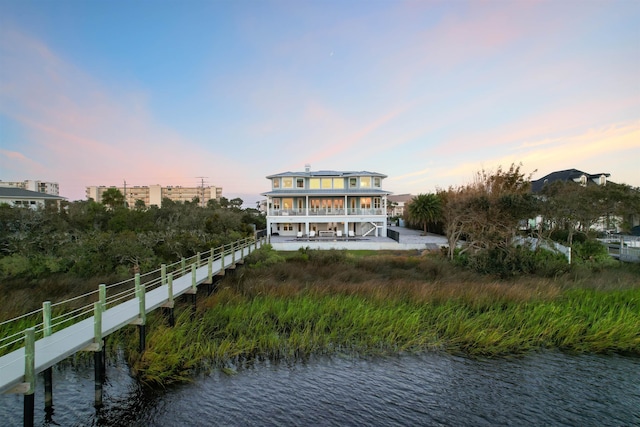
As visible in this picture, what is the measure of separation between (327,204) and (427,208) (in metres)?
10.5

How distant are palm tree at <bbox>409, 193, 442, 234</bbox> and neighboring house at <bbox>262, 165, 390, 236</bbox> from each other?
3.24 meters

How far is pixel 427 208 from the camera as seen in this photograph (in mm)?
34938

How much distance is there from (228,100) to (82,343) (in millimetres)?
22914

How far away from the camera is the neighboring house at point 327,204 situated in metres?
35.5

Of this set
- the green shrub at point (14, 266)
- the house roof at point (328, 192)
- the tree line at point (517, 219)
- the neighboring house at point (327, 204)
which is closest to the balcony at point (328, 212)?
the neighboring house at point (327, 204)

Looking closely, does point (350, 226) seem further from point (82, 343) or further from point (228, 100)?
point (82, 343)

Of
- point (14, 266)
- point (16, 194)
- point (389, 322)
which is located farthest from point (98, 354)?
point (16, 194)

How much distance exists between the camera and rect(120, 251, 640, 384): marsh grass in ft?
30.1

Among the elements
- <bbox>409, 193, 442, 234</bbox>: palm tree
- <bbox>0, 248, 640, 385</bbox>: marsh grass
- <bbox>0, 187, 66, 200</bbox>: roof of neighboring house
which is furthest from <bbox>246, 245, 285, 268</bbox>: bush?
<bbox>0, 187, 66, 200</bbox>: roof of neighboring house

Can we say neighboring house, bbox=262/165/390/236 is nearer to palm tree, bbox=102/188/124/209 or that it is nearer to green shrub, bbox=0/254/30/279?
green shrub, bbox=0/254/30/279

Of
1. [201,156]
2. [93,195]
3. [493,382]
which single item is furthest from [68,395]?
[93,195]

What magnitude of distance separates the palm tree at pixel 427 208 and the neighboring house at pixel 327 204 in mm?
3236

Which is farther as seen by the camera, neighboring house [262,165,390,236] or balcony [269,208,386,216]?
balcony [269,208,386,216]

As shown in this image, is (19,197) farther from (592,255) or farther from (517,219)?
(592,255)
